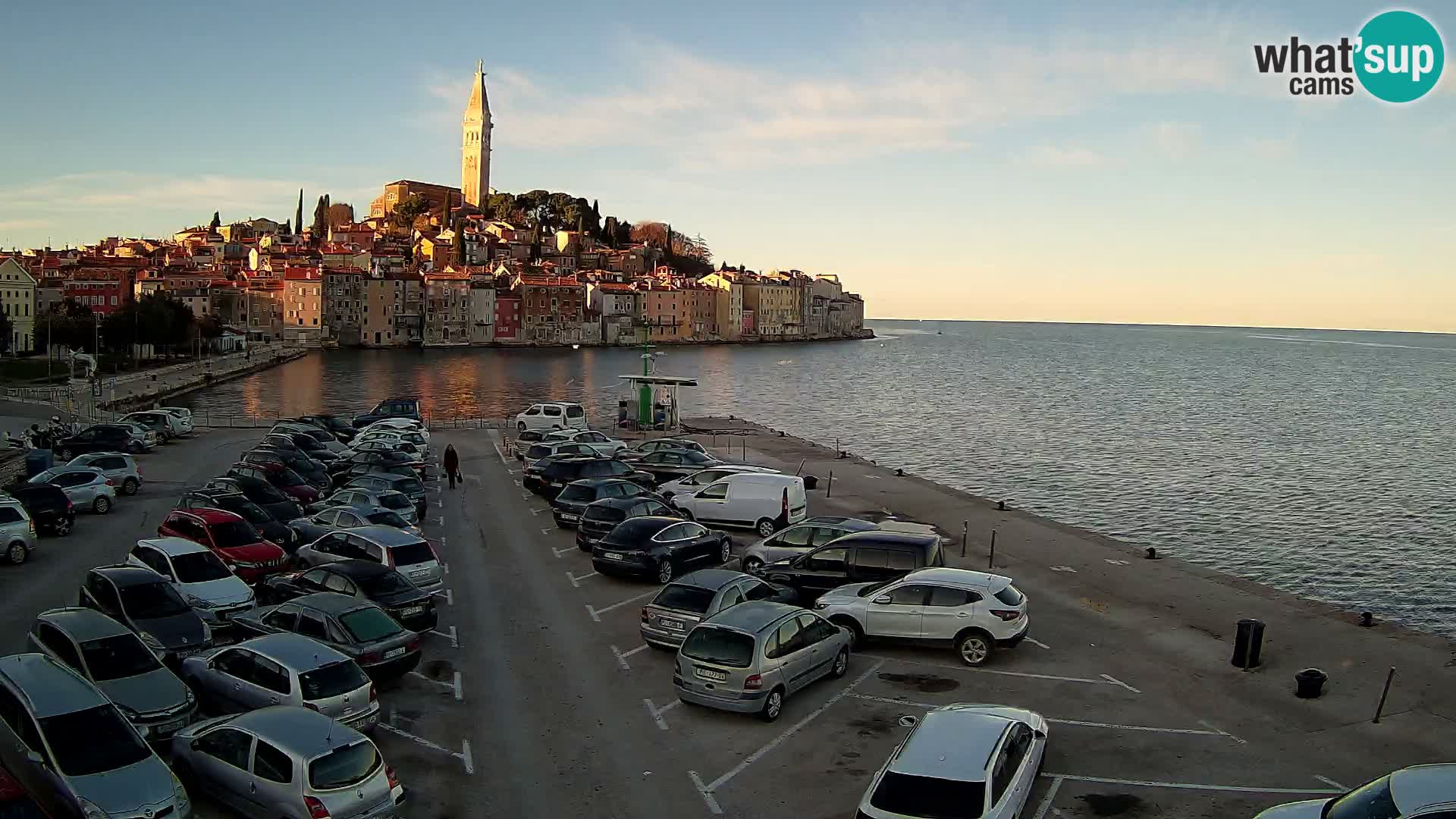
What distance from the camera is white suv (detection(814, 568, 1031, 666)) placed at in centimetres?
1439

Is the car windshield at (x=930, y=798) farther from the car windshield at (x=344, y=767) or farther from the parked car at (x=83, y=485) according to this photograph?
the parked car at (x=83, y=485)

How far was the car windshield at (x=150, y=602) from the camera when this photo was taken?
44.3ft

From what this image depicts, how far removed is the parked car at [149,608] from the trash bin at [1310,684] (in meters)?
14.2

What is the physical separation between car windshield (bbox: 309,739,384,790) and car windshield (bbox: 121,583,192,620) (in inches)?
231

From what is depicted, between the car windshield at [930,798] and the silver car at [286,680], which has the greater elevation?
the car windshield at [930,798]

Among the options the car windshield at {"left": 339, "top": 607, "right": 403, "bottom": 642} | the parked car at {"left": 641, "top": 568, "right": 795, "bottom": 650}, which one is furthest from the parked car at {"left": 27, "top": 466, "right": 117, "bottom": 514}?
the parked car at {"left": 641, "top": 568, "right": 795, "bottom": 650}

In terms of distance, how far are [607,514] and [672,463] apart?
8901mm

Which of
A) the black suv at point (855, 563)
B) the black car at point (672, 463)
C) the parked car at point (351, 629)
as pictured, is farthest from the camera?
the black car at point (672, 463)

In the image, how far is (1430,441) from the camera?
63094 mm

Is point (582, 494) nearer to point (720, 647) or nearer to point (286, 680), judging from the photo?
point (720, 647)

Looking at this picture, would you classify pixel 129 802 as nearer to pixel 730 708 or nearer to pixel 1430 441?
pixel 730 708

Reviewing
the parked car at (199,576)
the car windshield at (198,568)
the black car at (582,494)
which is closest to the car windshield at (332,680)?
the parked car at (199,576)

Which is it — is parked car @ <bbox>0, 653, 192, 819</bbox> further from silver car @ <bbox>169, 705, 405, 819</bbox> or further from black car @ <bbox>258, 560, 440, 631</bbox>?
black car @ <bbox>258, 560, 440, 631</bbox>

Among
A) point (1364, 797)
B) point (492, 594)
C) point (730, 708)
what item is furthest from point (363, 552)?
point (1364, 797)
